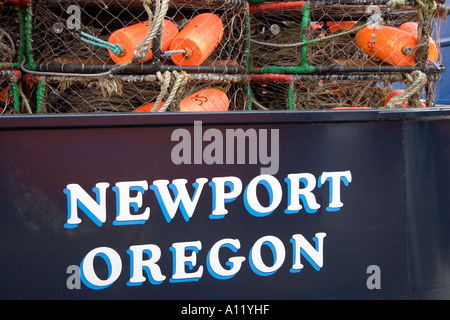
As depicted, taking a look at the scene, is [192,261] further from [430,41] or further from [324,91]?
[430,41]

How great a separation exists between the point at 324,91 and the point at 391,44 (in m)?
0.40

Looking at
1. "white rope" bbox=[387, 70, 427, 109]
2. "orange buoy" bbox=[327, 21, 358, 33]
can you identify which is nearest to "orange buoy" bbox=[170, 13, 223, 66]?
"white rope" bbox=[387, 70, 427, 109]

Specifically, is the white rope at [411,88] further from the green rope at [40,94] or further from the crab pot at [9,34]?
the crab pot at [9,34]

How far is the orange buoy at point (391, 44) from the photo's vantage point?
7.56ft

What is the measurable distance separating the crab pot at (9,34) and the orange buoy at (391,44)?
1579mm

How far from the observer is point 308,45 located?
229 centimetres

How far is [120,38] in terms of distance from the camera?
6.22 ft

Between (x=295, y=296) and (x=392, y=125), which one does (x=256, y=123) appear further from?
(x=295, y=296)

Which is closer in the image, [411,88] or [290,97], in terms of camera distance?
[411,88]

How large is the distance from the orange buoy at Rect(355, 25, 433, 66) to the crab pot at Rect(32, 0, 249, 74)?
2.10 ft

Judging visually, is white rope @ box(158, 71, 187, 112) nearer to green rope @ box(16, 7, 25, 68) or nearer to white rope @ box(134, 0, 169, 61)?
white rope @ box(134, 0, 169, 61)

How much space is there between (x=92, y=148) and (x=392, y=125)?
1001 millimetres

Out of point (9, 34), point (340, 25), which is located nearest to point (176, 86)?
point (9, 34)
